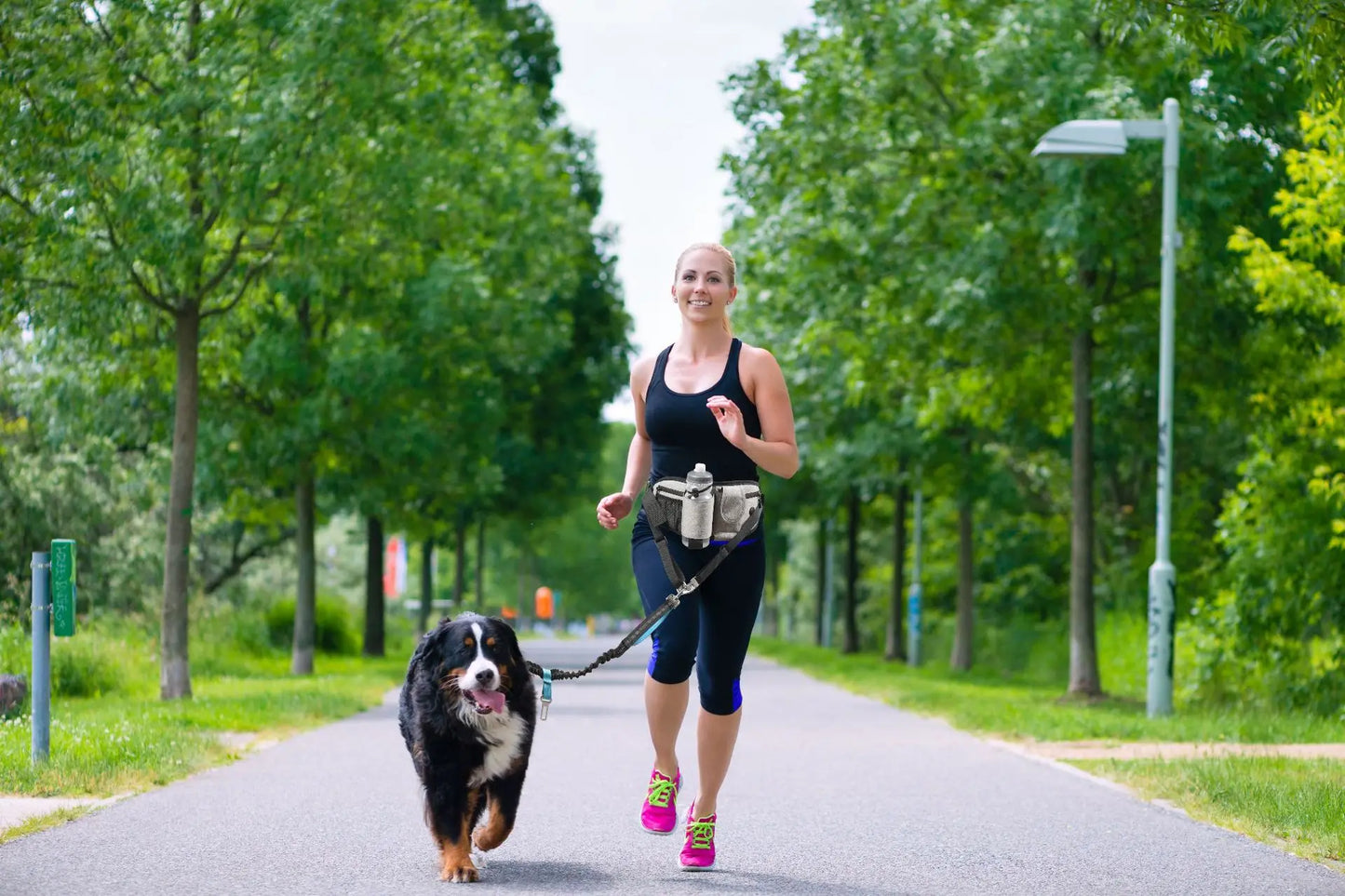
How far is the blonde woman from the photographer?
706cm

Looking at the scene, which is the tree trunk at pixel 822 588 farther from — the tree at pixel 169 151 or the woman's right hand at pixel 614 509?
the woman's right hand at pixel 614 509

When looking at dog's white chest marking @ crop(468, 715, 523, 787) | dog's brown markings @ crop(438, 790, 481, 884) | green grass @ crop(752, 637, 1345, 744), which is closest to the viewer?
dog's white chest marking @ crop(468, 715, 523, 787)

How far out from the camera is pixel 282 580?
43969 millimetres

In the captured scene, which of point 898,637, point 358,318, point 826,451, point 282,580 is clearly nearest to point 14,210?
point 358,318

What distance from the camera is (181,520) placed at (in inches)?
727

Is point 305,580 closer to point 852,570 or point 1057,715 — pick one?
point 1057,715

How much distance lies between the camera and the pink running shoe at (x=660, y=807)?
738cm

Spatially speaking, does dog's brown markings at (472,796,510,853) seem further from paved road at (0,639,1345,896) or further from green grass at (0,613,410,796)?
green grass at (0,613,410,796)

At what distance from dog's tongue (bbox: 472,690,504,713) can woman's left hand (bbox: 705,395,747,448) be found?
3.79 feet

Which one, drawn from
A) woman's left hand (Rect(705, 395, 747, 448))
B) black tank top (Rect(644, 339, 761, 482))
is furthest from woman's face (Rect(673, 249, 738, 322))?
woman's left hand (Rect(705, 395, 747, 448))

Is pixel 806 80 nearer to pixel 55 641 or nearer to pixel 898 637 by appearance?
pixel 55 641

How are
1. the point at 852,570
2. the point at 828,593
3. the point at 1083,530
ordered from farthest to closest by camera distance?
the point at 828,593, the point at 852,570, the point at 1083,530

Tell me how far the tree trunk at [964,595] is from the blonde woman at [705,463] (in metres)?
24.3

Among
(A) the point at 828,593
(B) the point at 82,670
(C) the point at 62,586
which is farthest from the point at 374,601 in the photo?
(C) the point at 62,586
